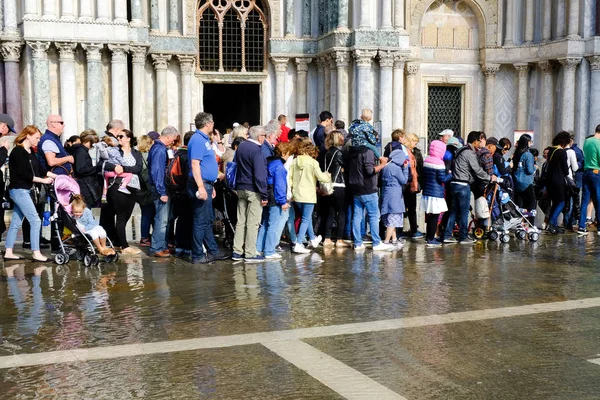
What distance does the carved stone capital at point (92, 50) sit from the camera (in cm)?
1936

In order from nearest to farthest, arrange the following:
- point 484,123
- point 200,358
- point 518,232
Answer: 1. point 200,358
2. point 518,232
3. point 484,123

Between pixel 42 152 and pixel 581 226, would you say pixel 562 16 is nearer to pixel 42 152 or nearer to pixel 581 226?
pixel 581 226

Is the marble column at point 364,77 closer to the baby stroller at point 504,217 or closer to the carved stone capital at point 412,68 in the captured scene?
the carved stone capital at point 412,68

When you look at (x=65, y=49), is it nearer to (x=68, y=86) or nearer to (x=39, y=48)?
(x=39, y=48)

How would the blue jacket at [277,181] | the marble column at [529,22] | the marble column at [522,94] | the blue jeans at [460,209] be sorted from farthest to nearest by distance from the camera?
the marble column at [522,94], the marble column at [529,22], the blue jeans at [460,209], the blue jacket at [277,181]

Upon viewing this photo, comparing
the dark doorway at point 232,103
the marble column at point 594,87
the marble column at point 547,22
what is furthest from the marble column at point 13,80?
the marble column at point 594,87

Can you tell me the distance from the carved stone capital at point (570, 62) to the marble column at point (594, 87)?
1.10 ft

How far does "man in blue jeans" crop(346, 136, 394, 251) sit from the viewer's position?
38.5ft

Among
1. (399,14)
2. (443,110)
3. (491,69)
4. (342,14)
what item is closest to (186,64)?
(342,14)

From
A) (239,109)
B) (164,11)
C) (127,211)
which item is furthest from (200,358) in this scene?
(239,109)

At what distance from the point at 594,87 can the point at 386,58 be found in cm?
639

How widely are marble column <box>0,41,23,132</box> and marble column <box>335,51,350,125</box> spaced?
831 cm

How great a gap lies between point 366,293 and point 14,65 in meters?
14.0

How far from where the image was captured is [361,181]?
38.6 ft
